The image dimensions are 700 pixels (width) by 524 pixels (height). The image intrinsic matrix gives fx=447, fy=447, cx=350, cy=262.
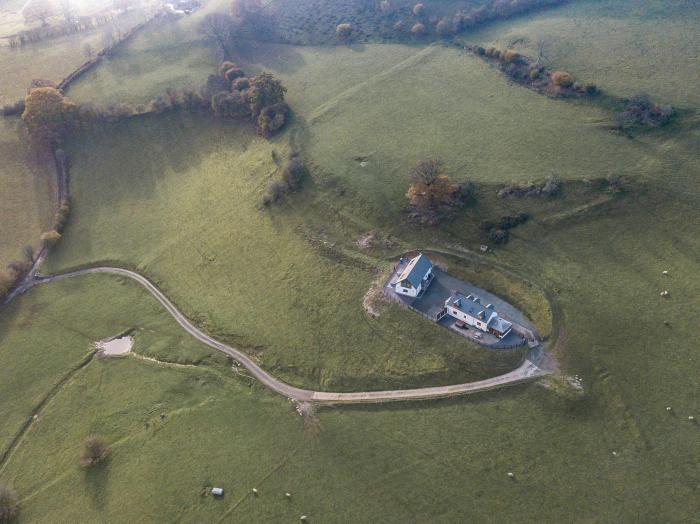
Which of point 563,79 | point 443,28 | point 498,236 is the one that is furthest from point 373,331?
point 443,28

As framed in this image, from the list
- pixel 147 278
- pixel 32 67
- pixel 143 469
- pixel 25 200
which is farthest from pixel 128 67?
pixel 143 469

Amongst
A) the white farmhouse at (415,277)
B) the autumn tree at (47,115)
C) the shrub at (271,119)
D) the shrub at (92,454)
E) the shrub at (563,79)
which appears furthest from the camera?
the autumn tree at (47,115)

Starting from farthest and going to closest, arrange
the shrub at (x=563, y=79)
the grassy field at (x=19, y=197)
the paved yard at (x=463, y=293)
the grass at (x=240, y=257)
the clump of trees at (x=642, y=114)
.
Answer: the grassy field at (x=19, y=197) → the shrub at (x=563, y=79) → the clump of trees at (x=642, y=114) → the grass at (x=240, y=257) → the paved yard at (x=463, y=293)

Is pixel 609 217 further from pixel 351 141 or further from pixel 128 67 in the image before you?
pixel 128 67

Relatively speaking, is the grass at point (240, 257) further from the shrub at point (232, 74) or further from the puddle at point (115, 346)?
the shrub at point (232, 74)

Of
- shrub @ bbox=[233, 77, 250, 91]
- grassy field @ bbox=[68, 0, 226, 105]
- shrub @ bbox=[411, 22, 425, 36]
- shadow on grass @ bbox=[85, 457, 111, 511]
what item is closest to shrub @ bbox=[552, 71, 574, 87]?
shrub @ bbox=[411, 22, 425, 36]

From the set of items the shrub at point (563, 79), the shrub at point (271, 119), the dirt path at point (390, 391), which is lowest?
the dirt path at point (390, 391)

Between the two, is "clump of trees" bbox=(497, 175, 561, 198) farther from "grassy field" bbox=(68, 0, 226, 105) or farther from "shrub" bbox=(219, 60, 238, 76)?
"grassy field" bbox=(68, 0, 226, 105)

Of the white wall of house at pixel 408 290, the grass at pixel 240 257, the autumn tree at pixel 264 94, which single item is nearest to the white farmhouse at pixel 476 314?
the grass at pixel 240 257

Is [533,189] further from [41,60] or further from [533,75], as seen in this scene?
[41,60]
